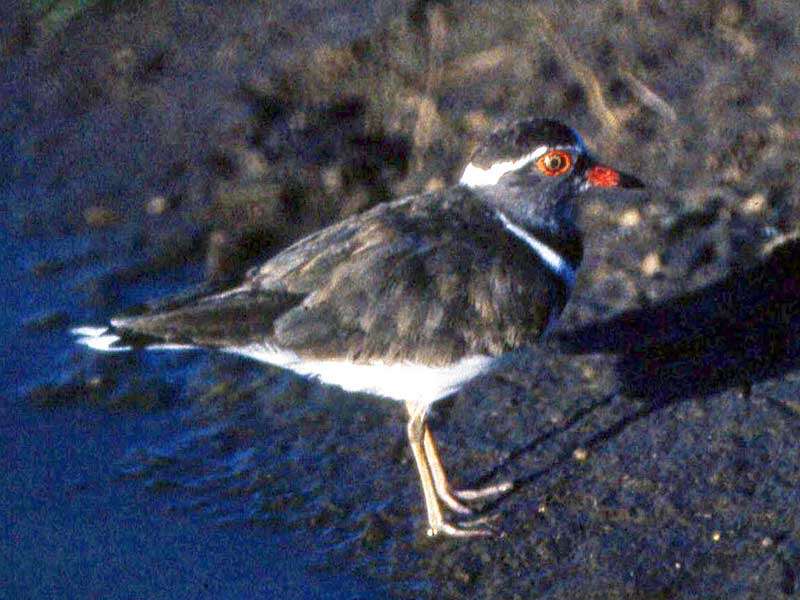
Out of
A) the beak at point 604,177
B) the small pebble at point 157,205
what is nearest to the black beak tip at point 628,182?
the beak at point 604,177

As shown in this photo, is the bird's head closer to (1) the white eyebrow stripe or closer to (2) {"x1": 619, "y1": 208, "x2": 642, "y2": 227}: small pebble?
(1) the white eyebrow stripe

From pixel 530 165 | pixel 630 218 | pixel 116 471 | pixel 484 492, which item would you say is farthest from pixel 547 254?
pixel 116 471

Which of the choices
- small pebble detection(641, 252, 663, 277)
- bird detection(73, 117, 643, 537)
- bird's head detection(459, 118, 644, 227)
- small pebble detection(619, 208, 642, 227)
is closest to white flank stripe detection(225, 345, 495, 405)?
bird detection(73, 117, 643, 537)

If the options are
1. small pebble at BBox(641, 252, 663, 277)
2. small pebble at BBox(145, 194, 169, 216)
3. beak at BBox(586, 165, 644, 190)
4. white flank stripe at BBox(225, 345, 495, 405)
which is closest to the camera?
white flank stripe at BBox(225, 345, 495, 405)

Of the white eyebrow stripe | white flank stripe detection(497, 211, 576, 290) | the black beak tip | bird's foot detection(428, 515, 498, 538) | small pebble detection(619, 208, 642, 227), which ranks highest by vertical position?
small pebble detection(619, 208, 642, 227)

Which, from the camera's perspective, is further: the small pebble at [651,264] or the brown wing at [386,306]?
the small pebble at [651,264]

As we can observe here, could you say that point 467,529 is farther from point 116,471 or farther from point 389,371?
point 116,471

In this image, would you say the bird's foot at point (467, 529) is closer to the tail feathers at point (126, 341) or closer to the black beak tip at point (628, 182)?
the tail feathers at point (126, 341)
